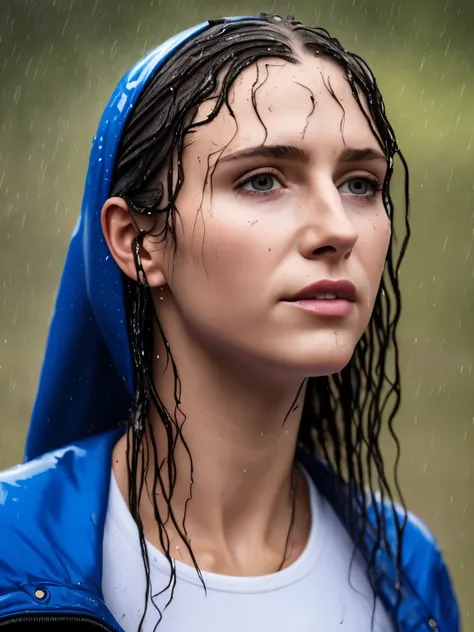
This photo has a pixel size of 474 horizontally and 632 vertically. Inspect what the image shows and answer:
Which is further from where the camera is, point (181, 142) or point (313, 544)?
point (313, 544)

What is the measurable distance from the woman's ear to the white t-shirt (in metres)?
0.42

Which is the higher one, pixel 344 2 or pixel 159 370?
pixel 344 2

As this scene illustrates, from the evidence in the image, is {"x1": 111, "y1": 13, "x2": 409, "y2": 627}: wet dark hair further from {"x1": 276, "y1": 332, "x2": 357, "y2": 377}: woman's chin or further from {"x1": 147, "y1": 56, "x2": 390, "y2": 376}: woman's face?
{"x1": 276, "y1": 332, "x2": 357, "y2": 377}: woman's chin

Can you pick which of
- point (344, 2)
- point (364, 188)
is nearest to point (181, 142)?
point (364, 188)

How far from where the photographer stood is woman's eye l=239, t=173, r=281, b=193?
78.7 inches

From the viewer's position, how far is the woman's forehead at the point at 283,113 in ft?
6.51

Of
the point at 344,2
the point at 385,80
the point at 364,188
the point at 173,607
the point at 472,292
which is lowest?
the point at 173,607

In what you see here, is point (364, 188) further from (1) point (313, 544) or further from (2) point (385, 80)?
(2) point (385, 80)

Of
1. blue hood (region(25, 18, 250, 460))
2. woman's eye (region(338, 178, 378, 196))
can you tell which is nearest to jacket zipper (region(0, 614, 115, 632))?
blue hood (region(25, 18, 250, 460))

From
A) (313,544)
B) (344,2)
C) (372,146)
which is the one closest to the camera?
(372,146)

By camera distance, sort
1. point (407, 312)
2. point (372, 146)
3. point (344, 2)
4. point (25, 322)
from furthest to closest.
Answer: point (407, 312)
point (344, 2)
point (25, 322)
point (372, 146)

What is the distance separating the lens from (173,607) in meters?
2.06

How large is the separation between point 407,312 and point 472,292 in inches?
11.9

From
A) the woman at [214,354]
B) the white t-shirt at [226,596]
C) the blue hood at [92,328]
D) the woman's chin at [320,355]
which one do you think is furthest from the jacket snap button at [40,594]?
the woman's chin at [320,355]
